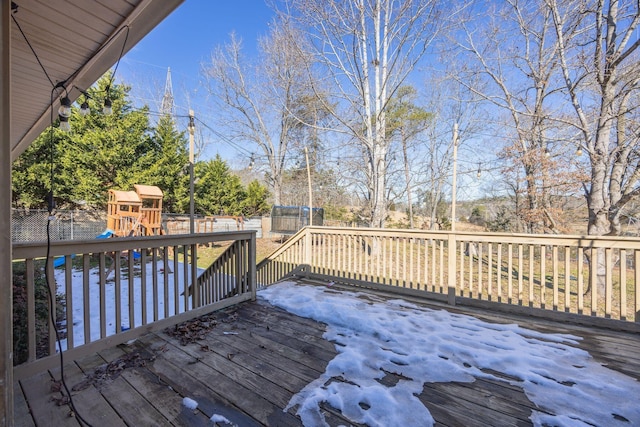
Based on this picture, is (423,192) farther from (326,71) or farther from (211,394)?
(211,394)

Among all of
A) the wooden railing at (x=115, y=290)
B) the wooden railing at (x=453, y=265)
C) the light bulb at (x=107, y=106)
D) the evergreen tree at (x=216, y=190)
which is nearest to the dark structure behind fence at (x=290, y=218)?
the evergreen tree at (x=216, y=190)

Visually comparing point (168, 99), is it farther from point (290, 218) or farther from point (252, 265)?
point (252, 265)

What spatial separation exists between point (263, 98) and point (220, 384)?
14107mm

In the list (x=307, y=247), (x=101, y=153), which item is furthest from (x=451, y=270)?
(x=101, y=153)

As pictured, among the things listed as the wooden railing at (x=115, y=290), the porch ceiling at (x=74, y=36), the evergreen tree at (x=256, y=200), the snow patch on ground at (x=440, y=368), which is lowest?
the snow patch on ground at (x=440, y=368)

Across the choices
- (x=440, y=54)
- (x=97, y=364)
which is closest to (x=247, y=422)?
(x=97, y=364)

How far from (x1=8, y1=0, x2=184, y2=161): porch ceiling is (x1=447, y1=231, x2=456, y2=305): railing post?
3.46 m

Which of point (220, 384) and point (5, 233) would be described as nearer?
point (5, 233)

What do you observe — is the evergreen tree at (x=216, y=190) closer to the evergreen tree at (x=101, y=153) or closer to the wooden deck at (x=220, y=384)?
the evergreen tree at (x=101, y=153)

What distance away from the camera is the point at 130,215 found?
347 inches

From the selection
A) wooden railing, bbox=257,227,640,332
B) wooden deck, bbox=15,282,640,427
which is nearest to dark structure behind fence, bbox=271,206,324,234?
wooden railing, bbox=257,227,640,332

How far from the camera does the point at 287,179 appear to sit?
54.1 ft

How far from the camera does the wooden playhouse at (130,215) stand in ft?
28.9

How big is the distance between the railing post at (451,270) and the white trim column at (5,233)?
11.7 feet
